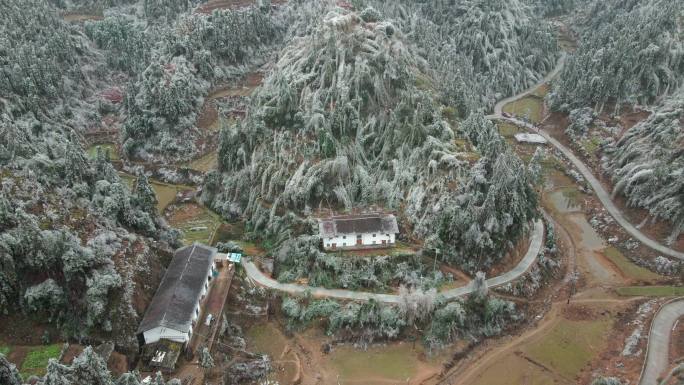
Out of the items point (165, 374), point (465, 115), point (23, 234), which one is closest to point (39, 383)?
point (165, 374)

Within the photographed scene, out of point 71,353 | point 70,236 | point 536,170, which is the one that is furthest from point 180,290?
point 536,170

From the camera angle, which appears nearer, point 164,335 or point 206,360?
point 206,360

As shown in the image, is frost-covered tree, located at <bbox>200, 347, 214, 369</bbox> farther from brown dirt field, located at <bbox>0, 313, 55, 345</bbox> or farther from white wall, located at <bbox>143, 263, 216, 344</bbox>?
brown dirt field, located at <bbox>0, 313, 55, 345</bbox>

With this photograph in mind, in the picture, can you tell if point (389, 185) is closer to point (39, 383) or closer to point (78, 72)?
point (39, 383)

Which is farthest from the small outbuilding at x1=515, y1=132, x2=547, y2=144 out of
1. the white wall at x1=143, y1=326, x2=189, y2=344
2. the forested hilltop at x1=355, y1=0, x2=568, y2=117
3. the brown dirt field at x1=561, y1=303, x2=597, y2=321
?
the white wall at x1=143, y1=326, x2=189, y2=344

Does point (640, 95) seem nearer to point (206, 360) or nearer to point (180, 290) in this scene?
point (180, 290)

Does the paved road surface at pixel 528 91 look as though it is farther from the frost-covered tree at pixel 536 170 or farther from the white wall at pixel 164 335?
the white wall at pixel 164 335
